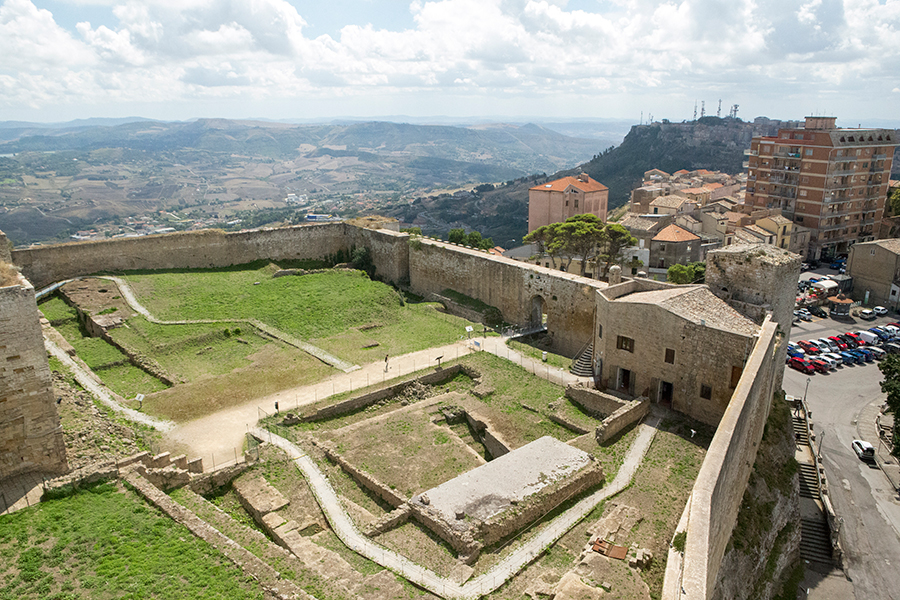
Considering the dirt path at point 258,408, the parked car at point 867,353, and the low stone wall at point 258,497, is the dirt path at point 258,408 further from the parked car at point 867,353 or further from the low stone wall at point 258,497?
the parked car at point 867,353

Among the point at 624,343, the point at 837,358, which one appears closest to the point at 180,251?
the point at 624,343

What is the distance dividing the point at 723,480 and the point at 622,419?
7.12 metres

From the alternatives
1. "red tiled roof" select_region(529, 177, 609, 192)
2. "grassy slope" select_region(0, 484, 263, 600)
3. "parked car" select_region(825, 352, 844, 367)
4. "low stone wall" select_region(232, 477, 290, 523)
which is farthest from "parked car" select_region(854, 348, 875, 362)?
"grassy slope" select_region(0, 484, 263, 600)

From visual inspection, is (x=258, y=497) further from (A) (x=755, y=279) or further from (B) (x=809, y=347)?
(B) (x=809, y=347)

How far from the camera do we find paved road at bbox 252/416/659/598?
13.2m

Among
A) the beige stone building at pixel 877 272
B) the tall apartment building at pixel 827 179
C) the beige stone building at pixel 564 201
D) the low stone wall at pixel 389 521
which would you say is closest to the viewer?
the low stone wall at pixel 389 521

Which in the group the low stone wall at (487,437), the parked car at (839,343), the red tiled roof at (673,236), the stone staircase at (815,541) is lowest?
the stone staircase at (815,541)

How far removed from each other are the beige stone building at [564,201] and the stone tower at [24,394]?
51.7 metres

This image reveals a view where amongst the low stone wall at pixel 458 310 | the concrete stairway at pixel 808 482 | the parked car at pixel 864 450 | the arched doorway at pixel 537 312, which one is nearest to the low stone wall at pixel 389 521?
the arched doorway at pixel 537 312

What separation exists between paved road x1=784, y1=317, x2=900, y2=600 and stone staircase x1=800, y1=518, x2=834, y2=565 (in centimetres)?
84

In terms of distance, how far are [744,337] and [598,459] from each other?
6.78 metres

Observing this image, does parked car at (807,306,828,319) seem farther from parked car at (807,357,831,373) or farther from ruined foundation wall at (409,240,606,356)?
ruined foundation wall at (409,240,606,356)

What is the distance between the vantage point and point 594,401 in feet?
75.1

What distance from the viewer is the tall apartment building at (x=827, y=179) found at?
65688 millimetres
